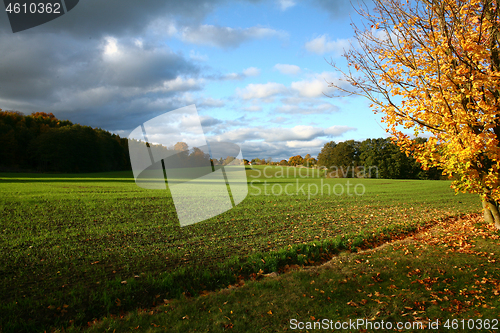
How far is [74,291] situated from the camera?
5453 mm

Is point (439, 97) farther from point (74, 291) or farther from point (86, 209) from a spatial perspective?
point (86, 209)

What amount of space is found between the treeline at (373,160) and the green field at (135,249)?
5930 centimetres

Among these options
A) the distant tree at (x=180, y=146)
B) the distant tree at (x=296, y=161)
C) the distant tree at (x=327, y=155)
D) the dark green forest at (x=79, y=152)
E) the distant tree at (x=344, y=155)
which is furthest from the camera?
the distant tree at (x=296, y=161)

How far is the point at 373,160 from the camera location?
71.5m

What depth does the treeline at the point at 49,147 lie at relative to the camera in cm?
6134

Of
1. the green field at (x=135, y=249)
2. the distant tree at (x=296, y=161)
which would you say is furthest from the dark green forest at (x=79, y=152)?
the green field at (x=135, y=249)

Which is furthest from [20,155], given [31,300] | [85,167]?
[31,300]

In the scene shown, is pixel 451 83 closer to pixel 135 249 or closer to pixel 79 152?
pixel 135 249

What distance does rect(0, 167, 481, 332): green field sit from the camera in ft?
17.2

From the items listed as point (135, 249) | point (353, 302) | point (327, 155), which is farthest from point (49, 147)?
point (353, 302)

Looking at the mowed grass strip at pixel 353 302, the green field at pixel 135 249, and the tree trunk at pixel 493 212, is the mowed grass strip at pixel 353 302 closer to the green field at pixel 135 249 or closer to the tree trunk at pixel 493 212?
the green field at pixel 135 249

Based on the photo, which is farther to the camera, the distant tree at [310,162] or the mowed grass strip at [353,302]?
the distant tree at [310,162]

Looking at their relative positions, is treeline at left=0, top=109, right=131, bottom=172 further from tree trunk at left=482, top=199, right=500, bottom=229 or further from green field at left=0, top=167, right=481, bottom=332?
tree trunk at left=482, top=199, right=500, bottom=229

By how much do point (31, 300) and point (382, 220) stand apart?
47.4 ft
